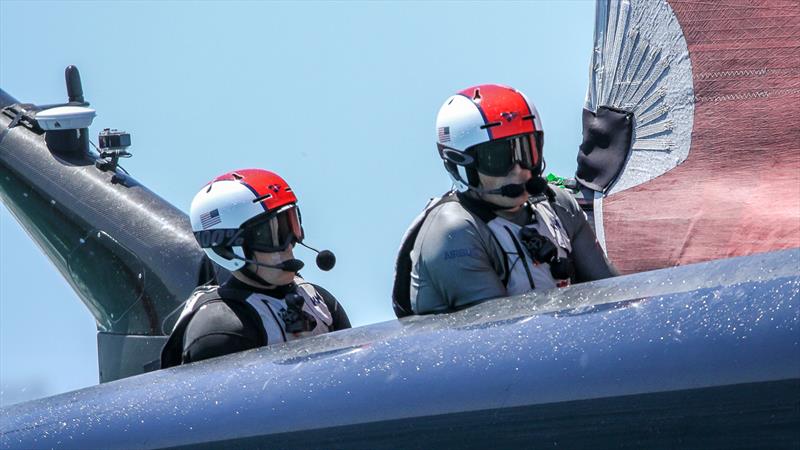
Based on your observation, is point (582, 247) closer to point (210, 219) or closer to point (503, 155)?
point (503, 155)

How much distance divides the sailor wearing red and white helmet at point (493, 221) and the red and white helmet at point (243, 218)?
0.48m

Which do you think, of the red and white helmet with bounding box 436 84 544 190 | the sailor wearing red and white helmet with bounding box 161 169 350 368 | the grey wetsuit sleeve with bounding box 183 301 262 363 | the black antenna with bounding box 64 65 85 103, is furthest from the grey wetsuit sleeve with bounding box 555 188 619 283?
the black antenna with bounding box 64 65 85 103

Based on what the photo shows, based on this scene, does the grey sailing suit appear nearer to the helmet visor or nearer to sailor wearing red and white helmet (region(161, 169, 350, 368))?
the helmet visor

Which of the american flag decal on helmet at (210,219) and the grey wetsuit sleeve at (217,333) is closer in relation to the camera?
the grey wetsuit sleeve at (217,333)

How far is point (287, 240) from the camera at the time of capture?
3619 millimetres

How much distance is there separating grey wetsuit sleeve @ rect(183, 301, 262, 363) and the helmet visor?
2.40 feet

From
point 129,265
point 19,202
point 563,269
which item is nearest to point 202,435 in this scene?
point 563,269

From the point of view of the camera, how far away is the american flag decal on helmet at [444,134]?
11.1ft

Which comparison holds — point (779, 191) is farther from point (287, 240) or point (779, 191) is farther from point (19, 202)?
point (19, 202)

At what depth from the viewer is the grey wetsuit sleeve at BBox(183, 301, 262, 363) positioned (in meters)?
3.22

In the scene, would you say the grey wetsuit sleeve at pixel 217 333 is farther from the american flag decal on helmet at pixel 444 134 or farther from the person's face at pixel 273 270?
the american flag decal on helmet at pixel 444 134

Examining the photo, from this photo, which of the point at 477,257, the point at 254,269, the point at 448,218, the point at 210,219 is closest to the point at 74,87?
the point at 210,219

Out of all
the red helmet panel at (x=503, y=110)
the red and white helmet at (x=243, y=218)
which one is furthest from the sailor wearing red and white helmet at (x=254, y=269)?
the red helmet panel at (x=503, y=110)

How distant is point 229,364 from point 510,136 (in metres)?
1.11
